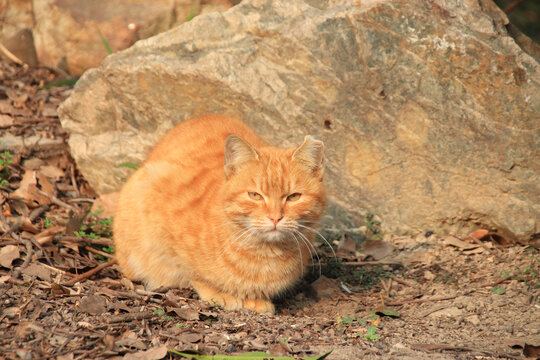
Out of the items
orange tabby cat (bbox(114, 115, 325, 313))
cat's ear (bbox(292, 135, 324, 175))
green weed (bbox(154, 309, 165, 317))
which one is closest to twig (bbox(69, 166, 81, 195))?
orange tabby cat (bbox(114, 115, 325, 313))

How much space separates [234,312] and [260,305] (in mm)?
235

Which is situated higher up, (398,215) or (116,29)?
(116,29)

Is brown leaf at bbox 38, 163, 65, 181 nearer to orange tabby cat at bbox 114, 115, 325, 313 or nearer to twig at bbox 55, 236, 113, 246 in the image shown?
twig at bbox 55, 236, 113, 246

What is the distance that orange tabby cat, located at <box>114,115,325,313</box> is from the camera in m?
3.94

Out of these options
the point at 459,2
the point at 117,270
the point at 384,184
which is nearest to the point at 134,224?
the point at 117,270

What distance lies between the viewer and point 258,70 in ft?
17.1

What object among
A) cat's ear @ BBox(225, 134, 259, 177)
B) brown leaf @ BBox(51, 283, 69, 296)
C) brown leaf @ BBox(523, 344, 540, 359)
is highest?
cat's ear @ BBox(225, 134, 259, 177)

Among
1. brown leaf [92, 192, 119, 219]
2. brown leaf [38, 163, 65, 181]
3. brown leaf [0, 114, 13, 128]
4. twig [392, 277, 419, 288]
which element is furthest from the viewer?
brown leaf [0, 114, 13, 128]

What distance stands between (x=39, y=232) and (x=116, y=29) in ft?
11.0

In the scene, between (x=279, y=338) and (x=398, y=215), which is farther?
(x=398, y=215)

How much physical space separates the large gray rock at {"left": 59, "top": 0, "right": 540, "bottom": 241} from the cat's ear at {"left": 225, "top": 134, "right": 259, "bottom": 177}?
1.28m

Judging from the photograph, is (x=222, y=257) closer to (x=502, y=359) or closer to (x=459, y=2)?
→ (x=502, y=359)

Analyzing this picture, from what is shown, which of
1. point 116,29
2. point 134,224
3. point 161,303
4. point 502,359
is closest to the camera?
point 502,359

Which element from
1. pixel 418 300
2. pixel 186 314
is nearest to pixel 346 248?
pixel 418 300
